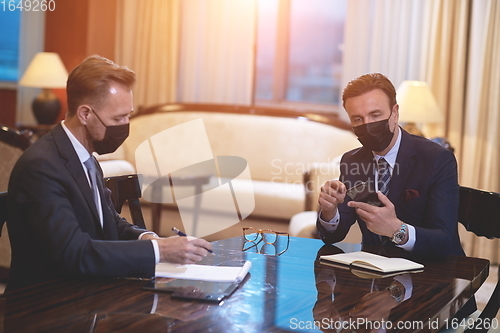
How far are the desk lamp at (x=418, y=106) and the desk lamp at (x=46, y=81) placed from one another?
10.2 ft

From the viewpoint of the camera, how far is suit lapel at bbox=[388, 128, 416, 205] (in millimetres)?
2223

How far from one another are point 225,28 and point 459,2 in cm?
224

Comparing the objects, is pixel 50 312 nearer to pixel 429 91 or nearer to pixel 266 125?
pixel 429 91

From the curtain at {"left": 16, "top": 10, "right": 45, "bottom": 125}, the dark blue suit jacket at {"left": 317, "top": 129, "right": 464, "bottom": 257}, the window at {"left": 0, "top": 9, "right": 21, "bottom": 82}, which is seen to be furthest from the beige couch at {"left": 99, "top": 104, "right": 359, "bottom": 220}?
the dark blue suit jacket at {"left": 317, "top": 129, "right": 464, "bottom": 257}

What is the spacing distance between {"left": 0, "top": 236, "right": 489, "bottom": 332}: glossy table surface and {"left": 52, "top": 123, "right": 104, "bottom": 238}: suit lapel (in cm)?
26

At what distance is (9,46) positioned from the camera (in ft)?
22.5

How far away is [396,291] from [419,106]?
3341mm

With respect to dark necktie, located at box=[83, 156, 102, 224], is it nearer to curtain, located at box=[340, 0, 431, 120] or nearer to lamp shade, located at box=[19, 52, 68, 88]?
curtain, located at box=[340, 0, 431, 120]

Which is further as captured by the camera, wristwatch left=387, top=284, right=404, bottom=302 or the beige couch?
the beige couch

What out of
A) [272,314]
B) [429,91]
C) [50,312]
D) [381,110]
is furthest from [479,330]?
[429,91]

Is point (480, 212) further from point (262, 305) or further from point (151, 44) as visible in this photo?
point (151, 44)

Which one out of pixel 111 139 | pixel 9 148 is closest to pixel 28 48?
pixel 9 148

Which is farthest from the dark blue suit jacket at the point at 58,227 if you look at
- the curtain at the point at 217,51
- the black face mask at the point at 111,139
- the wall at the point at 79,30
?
the wall at the point at 79,30

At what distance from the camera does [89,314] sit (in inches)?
49.3
